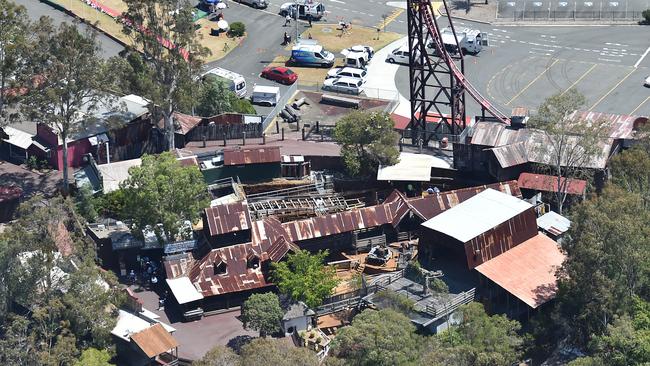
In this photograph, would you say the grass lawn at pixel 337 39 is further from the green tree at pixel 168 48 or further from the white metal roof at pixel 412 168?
the white metal roof at pixel 412 168

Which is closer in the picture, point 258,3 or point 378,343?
point 378,343

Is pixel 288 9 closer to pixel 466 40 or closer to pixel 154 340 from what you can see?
pixel 466 40

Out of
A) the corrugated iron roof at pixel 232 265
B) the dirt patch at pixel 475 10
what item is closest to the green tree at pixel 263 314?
the corrugated iron roof at pixel 232 265

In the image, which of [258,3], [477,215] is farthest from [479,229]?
[258,3]

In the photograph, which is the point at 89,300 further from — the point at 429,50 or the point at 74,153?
the point at 429,50

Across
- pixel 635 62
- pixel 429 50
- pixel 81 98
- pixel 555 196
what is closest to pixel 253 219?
pixel 81 98
